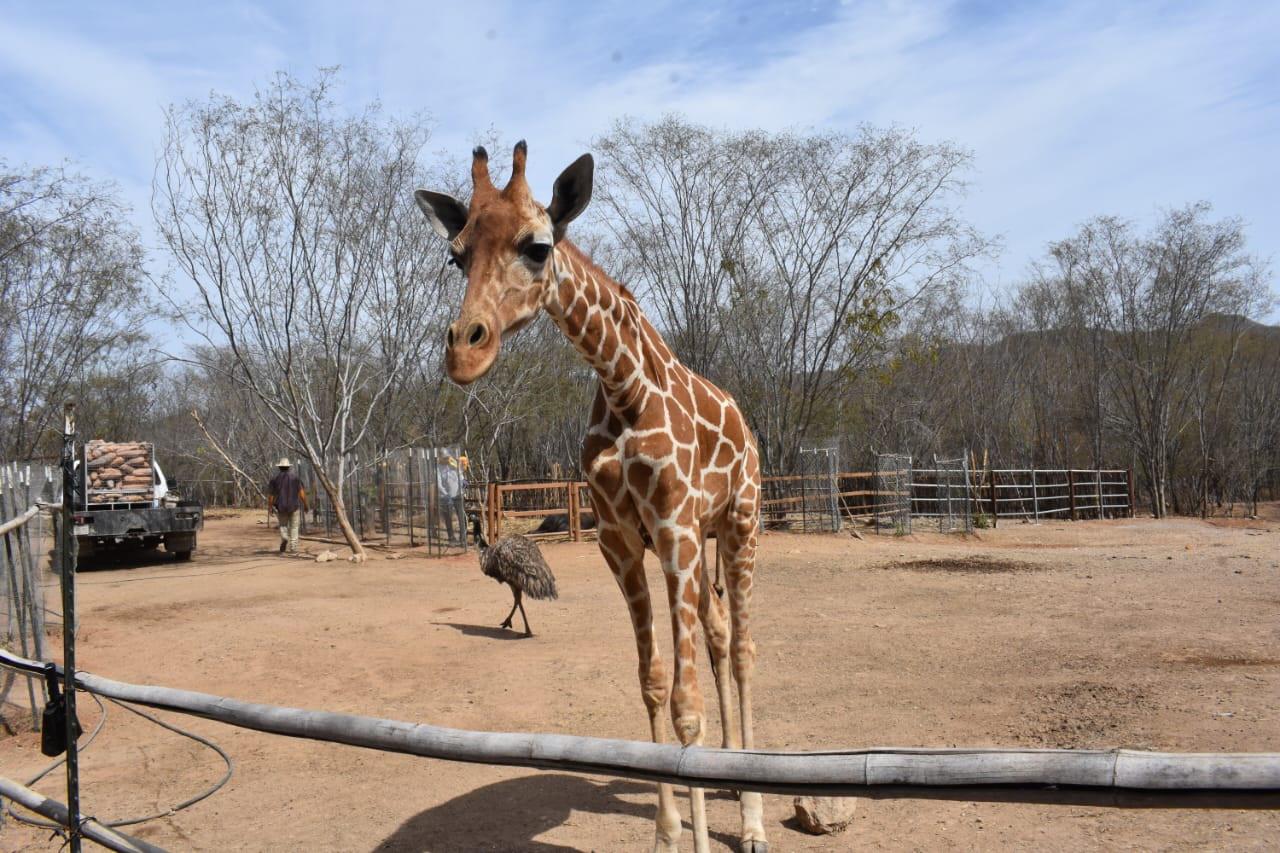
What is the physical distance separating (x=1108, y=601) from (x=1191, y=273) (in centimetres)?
2355

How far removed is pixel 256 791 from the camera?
16.4ft

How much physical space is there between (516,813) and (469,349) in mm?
2945

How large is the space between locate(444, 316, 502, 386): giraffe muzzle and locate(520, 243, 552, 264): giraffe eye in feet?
1.55

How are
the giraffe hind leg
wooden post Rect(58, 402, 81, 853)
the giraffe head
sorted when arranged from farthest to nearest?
the giraffe hind leg < wooden post Rect(58, 402, 81, 853) < the giraffe head

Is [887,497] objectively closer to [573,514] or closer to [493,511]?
[573,514]

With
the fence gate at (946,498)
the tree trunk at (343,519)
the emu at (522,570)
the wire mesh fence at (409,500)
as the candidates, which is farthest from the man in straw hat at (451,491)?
the fence gate at (946,498)

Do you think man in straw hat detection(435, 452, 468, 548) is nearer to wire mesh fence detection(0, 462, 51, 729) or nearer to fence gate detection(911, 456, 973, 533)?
wire mesh fence detection(0, 462, 51, 729)

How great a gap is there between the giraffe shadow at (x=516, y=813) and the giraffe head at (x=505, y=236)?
2559mm

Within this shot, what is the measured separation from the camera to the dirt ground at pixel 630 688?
4.23 metres

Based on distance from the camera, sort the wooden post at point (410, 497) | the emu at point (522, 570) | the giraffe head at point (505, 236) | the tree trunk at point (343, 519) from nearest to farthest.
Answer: the giraffe head at point (505, 236), the emu at point (522, 570), the tree trunk at point (343, 519), the wooden post at point (410, 497)

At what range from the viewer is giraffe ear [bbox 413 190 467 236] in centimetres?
323

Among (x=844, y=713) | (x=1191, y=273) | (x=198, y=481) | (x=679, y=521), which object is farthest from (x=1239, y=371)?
(x=198, y=481)

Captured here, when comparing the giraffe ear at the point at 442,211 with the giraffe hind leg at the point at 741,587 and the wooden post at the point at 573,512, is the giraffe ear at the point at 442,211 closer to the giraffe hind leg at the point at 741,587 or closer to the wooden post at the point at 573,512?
the giraffe hind leg at the point at 741,587

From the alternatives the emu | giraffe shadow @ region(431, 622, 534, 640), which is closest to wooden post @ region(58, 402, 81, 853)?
the emu
